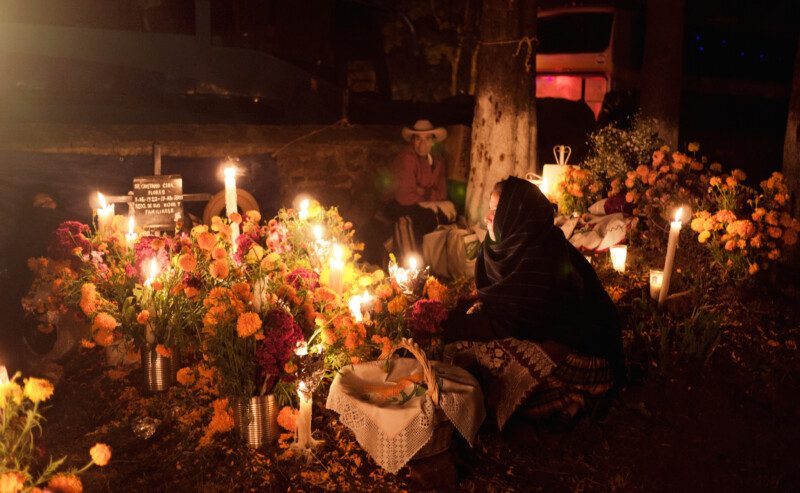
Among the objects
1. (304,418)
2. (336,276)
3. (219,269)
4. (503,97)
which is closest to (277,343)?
(304,418)

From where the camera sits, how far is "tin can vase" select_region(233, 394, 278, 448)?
3516 millimetres

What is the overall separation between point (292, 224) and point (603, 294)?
255 centimetres

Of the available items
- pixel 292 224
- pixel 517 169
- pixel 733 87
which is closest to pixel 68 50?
pixel 292 224

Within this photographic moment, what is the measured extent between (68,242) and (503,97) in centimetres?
445

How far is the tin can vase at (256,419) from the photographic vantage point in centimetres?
352

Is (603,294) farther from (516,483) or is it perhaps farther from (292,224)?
(292,224)

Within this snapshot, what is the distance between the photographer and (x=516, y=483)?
11.6ft

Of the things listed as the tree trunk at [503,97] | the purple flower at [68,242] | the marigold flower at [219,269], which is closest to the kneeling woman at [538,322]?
the marigold flower at [219,269]

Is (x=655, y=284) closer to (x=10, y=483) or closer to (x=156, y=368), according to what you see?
(x=156, y=368)

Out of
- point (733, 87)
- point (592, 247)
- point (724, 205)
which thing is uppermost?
point (733, 87)

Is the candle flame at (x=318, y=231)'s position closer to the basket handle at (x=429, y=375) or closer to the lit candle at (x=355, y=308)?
the lit candle at (x=355, y=308)

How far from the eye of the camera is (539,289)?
147 inches

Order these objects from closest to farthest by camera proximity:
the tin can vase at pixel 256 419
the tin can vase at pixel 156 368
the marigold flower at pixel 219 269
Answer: the tin can vase at pixel 256 419
the marigold flower at pixel 219 269
the tin can vase at pixel 156 368

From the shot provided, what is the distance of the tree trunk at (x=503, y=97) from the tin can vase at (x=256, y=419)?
4294mm
